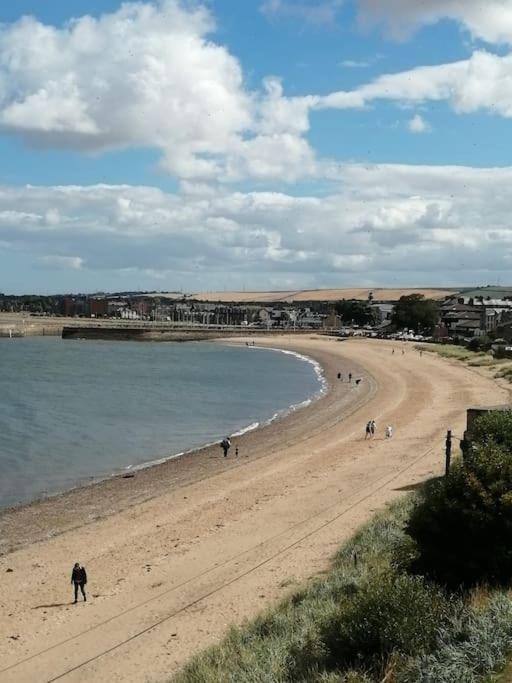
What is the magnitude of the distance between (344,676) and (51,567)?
11.4 metres

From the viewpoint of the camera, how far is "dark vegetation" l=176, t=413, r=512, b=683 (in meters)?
8.77

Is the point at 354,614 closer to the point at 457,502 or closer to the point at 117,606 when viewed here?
the point at 457,502

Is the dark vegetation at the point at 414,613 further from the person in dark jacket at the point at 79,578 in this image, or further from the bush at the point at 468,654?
the person in dark jacket at the point at 79,578

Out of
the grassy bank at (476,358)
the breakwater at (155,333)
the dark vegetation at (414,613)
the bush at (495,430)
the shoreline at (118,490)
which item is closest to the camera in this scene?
the dark vegetation at (414,613)

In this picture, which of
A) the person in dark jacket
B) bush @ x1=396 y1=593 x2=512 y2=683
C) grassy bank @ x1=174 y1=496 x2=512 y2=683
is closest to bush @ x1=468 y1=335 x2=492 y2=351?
the person in dark jacket

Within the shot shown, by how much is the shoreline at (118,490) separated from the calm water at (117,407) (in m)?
1.07

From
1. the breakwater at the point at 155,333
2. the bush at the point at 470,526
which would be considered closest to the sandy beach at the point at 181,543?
the bush at the point at 470,526

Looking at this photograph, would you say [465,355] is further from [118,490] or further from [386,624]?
[386,624]

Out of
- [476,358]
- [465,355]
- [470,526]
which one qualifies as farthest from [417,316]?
[470,526]

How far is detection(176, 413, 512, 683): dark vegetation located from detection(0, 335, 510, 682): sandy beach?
1.79 metres

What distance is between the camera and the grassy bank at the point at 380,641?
8562mm

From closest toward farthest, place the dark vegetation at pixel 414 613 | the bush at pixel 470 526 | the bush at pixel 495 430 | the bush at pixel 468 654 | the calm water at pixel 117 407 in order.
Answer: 1. the bush at pixel 468 654
2. the dark vegetation at pixel 414 613
3. the bush at pixel 470 526
4. the bush at pixel 495 430
5. the calm water at pixel 117 407

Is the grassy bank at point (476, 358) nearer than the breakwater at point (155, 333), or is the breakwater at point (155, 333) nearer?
the grassy bank at point (476, 358)

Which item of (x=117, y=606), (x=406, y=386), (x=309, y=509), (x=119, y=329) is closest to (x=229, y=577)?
(x=117, y=606)
